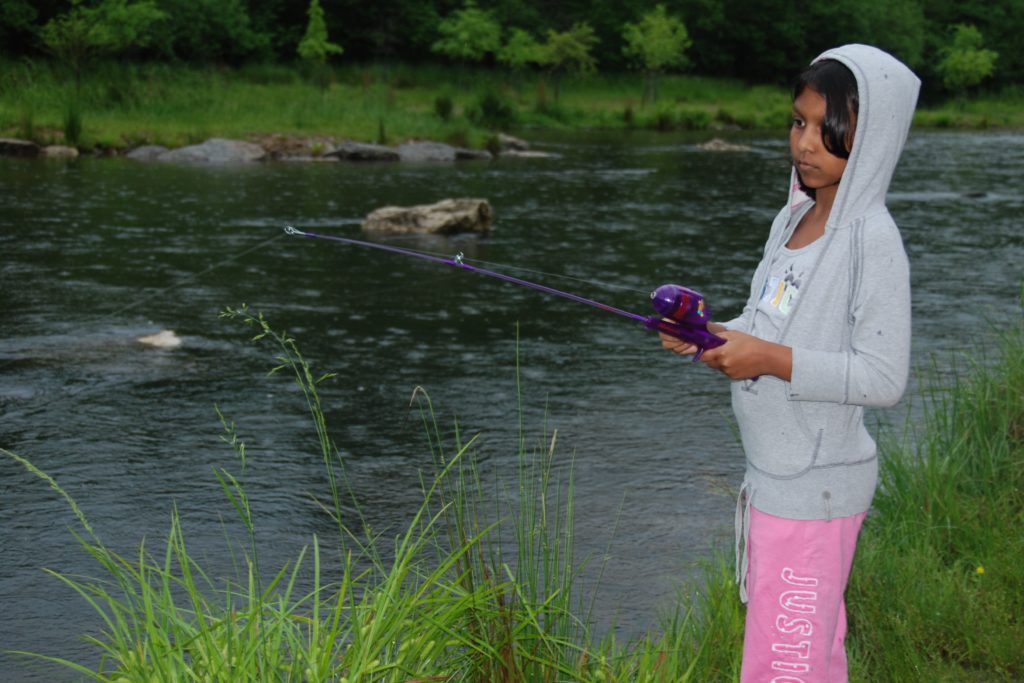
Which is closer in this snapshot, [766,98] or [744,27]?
[766,98]

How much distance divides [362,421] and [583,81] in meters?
45.4

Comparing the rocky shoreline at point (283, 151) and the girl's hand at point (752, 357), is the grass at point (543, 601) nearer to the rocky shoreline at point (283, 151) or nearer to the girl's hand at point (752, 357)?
the girl's hand at point (752, 357)

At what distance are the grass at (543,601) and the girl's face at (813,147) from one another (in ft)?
2.71

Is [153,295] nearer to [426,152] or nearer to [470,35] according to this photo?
[426,152]

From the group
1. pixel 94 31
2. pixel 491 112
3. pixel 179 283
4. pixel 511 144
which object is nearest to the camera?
pixel 179 283

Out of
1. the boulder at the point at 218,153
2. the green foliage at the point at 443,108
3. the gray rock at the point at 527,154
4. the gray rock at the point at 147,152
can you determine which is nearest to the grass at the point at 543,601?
the gray rock at the point at 147,152

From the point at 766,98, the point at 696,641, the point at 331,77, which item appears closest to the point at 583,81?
the point at 766,98

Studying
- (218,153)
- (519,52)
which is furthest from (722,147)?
(519,52)

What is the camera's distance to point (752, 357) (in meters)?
2.29

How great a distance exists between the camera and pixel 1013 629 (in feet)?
11.1

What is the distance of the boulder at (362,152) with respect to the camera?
78.3 ft

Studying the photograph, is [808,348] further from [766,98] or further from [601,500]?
[766,98]

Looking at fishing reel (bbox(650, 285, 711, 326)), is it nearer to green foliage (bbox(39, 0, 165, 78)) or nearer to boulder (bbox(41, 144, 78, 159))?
boulder (bbox(41, 144, 78, 159))

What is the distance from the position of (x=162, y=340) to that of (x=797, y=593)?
668 centimetres
